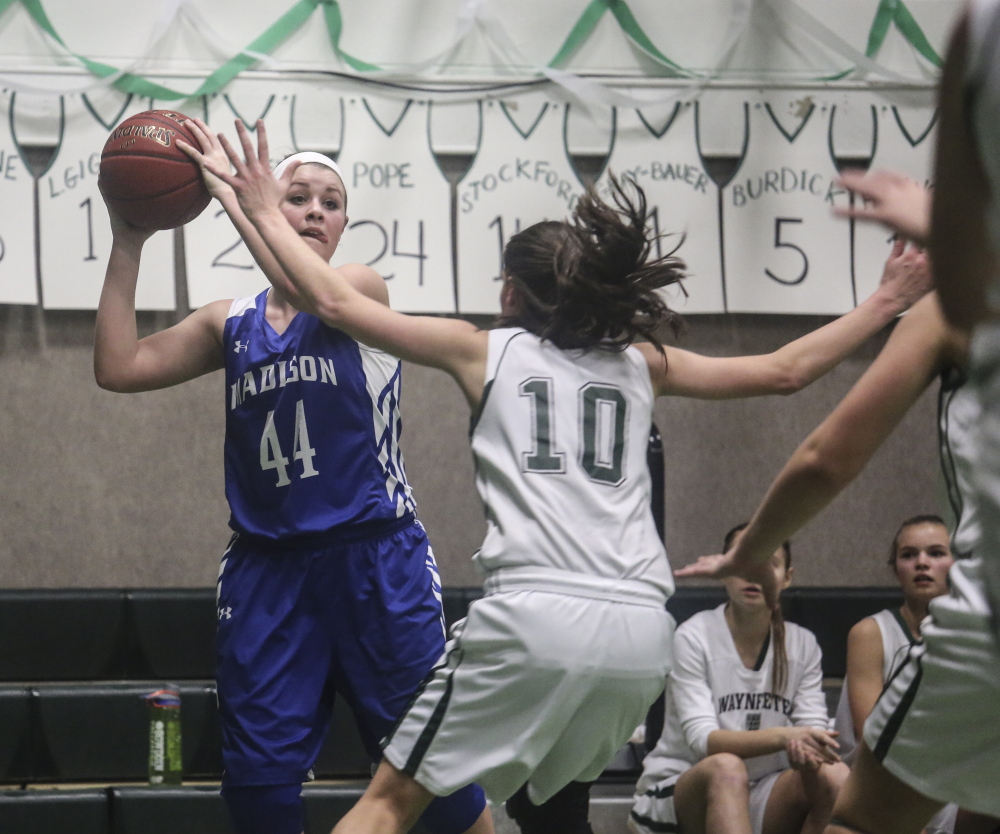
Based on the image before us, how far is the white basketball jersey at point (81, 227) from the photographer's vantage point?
5.48 m

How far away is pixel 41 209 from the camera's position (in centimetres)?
549

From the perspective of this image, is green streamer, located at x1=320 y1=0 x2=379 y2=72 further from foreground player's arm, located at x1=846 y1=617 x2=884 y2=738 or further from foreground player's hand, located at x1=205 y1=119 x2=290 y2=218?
foreground player's arm, located at x1=846 y1=617 x2=884 y2=738

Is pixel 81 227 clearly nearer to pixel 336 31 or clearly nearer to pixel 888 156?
pixel 336 31

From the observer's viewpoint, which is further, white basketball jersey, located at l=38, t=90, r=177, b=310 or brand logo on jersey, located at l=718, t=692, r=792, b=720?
white basketball jersey, located at l=38, t=90, r=177, b=310

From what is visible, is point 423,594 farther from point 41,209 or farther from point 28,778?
point 41,209

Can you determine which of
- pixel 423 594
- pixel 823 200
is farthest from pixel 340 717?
pixel 823 200

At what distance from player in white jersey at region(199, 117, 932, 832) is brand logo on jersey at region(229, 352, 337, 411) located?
0.47 metres

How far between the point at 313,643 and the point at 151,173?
128 centimetres

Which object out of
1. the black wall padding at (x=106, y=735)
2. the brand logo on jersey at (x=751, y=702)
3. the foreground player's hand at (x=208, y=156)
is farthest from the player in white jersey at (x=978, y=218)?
the black wall padding at (x=106, y=735)

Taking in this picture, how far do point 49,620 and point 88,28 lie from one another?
106 inches

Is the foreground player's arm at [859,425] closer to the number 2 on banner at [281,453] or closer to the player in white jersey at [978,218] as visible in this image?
the player in white jersey at [978,218]

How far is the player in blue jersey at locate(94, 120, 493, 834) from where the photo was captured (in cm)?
288

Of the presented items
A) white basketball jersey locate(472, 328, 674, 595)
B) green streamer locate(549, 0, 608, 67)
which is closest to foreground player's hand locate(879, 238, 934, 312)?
white basketball jersey locate(472, 328, 674, 595)

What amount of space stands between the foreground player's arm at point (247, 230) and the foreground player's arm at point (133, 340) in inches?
11.9
